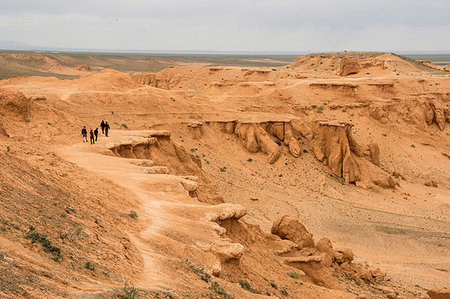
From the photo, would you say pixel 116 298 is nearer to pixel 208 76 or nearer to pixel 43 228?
pixel 43 228

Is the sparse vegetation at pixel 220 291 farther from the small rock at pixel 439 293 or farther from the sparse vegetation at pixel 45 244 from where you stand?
the small rock at pixel 439 293

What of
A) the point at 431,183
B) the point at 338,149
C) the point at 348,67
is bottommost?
the point at 431,183

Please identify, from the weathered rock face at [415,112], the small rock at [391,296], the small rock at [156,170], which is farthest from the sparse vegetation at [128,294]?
the weathered rock face at [415,112]

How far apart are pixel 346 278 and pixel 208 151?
14.3 meters

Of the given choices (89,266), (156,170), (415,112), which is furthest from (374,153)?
(89,266)

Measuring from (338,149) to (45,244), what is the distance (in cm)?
2536

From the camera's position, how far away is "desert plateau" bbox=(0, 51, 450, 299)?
7688 millimetres

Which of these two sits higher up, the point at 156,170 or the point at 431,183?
the point at 156,170

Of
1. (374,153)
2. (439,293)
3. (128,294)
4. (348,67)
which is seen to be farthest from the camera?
(348,67)

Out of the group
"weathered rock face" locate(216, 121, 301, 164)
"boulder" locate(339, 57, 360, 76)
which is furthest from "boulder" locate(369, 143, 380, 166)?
"boulder" locate(339, 57, 360, 76)

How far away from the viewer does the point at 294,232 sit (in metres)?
16.4

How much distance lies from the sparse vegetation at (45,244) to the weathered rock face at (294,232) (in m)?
10.9

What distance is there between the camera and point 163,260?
8.70m

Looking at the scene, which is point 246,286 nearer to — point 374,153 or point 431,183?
point 374,153
